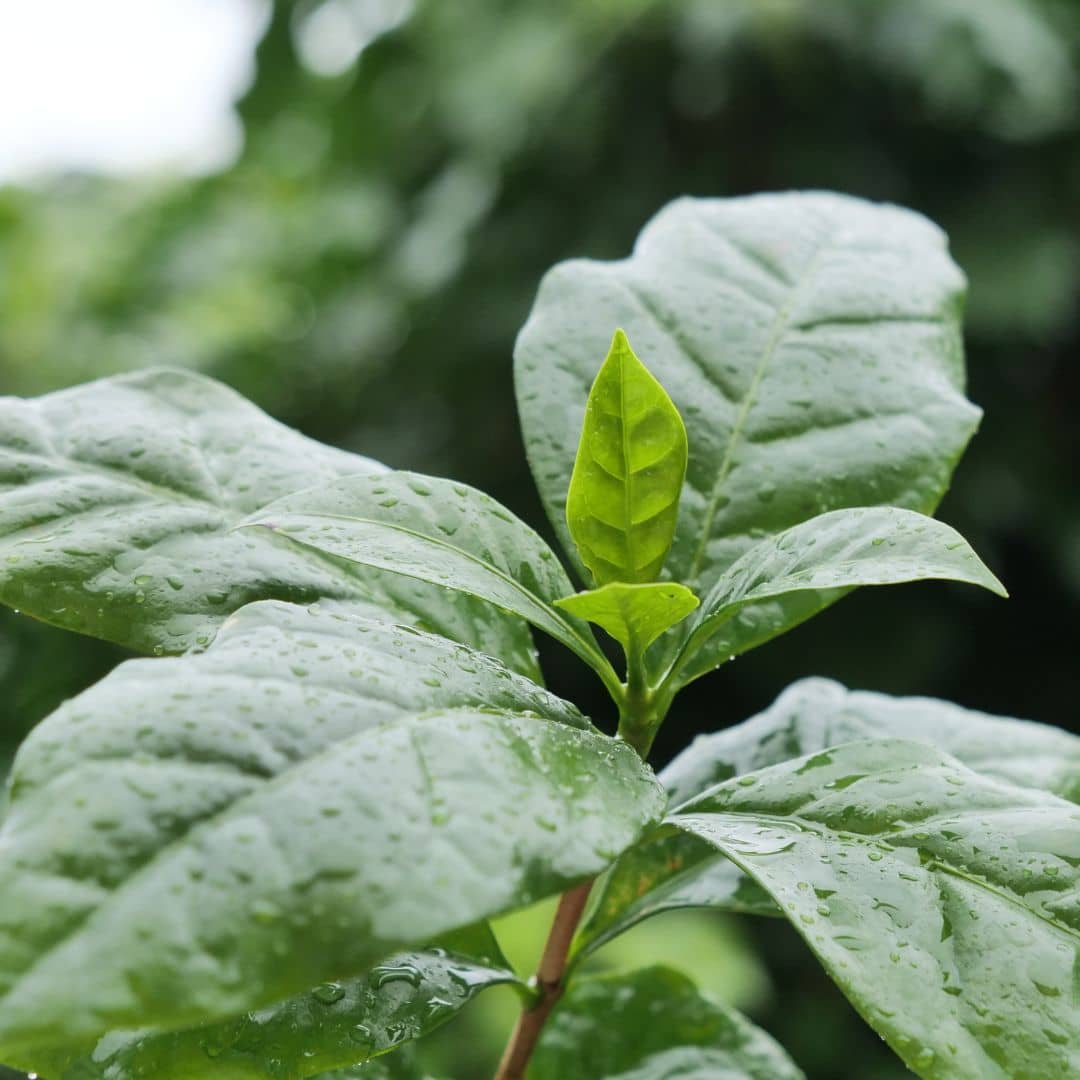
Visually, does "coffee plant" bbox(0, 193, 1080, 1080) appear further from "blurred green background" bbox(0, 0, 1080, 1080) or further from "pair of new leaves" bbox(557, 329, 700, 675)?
"blurred green background" bbox(0, 0, 1080, 1080)

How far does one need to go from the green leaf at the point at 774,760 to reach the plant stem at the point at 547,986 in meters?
0.03

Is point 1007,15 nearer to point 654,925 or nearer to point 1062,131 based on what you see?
point 1062,131

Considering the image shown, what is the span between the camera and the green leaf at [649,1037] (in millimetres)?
680

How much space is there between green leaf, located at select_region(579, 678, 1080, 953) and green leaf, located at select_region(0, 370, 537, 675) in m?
0.15

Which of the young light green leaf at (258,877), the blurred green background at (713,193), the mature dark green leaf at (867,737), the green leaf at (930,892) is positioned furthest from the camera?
the blurred green background at (713,193)

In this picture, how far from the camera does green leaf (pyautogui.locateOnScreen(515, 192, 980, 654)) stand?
0.61 meters

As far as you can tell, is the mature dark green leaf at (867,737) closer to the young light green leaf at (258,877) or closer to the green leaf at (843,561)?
the green leaf at (843,561)

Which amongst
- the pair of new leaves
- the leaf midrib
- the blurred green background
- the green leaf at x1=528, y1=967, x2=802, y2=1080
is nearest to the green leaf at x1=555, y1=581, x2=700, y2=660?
the pair of new leaves

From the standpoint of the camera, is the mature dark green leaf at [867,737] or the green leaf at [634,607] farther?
the mature dark green leaf at [867,737]

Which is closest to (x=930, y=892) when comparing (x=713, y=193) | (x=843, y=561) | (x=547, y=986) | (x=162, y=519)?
(x=843, y=561)

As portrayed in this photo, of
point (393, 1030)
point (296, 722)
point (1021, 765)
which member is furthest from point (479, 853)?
point (1021, 765)

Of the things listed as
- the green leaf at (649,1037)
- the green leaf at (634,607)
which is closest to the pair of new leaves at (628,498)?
the green leaf at (634,607)

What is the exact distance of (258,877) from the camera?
0.32 meters

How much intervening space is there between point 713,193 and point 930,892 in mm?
2155
